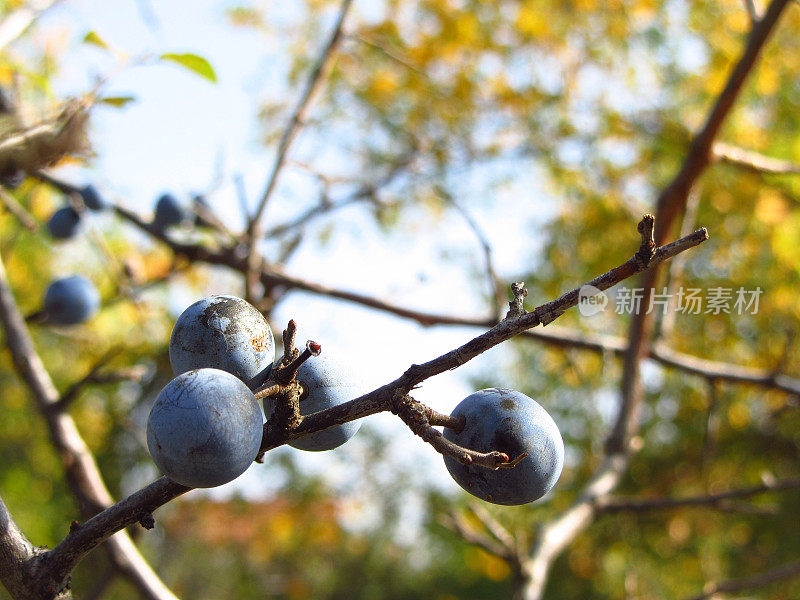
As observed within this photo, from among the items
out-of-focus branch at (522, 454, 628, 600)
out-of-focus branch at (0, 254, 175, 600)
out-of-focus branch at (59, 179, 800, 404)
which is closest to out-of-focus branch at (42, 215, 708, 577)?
out-of-focus branch at (0, 254, 175, 600)

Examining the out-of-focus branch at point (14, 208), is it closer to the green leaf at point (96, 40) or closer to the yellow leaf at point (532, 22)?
the green leaf at point (96, 40)

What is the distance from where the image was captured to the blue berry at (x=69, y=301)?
87.0 inches

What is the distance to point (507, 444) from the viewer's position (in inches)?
31.9

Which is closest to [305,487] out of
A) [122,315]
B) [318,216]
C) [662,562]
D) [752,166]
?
[122,315]

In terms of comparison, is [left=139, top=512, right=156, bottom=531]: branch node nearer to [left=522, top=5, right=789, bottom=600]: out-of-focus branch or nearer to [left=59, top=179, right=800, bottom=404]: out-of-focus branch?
[left=522, top=5, right=789, bottom=600]: out-of-focus branch

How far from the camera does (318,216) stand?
8.90 ft

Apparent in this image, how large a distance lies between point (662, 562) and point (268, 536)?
7842mm

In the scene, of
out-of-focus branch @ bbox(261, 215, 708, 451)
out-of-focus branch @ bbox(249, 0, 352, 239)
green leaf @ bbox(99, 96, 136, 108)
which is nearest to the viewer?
out-of-focus branch @ bbox(261, 215, 708, 451)

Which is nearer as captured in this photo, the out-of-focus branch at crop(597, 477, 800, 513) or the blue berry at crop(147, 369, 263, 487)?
the blue berry at crop(147, 369, 263, 487)

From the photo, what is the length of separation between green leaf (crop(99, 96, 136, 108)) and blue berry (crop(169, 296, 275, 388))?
0.61 metres

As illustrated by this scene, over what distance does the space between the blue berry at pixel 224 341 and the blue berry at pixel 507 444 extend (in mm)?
270

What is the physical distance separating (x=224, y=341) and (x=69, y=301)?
163cm

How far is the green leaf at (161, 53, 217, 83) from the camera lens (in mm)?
1364

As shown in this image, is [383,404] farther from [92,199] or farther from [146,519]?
[92,199]
